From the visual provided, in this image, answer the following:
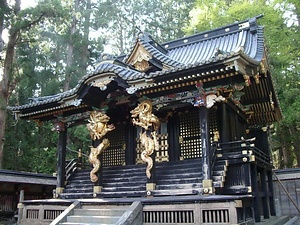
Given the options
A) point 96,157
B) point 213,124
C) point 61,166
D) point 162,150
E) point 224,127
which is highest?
point 213,124

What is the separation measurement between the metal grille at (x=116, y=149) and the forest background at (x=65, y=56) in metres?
7.15

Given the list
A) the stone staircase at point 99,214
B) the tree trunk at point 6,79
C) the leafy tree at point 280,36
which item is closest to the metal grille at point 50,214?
the stone staircase at point 99,214

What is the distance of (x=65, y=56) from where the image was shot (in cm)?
2720

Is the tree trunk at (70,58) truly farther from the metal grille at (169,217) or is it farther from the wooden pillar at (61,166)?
the metal grille at (169,217)

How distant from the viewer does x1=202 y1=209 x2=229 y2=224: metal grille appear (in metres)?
6.91

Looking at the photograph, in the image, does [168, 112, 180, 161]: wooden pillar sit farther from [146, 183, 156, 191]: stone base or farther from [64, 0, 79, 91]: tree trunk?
[64, 0, 79, 91]: tree trunk

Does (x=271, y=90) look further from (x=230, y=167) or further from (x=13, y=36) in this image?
(x=13, y=36)

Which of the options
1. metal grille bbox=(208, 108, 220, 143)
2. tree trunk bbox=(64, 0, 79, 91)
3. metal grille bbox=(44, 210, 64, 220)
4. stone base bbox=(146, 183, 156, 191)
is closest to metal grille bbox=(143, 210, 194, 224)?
stone base bbox=(146, 183, 156, 191)

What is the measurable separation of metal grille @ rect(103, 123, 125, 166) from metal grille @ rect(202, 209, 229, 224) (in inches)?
238

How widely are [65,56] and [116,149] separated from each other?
54.5 ft

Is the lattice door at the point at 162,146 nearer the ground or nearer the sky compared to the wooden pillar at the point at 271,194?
nearer the sky

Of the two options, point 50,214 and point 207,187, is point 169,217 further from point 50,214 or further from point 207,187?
point 50,214

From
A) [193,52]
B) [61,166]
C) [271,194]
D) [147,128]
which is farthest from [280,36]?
[61,166]

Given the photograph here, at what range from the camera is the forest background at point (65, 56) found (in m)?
17.6
